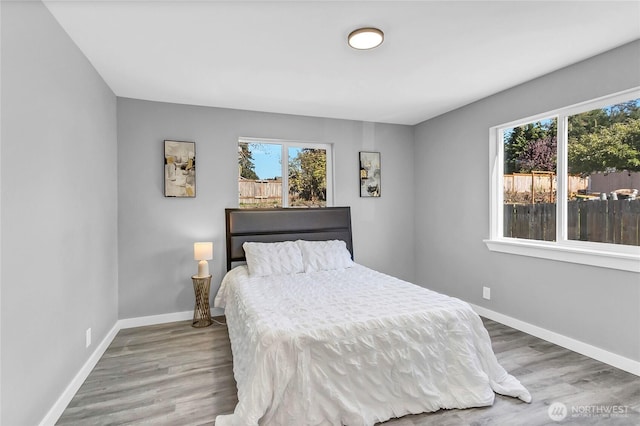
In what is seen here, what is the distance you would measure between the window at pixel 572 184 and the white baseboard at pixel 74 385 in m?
3.97

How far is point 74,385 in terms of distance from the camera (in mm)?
2295

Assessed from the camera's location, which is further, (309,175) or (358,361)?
(309,175)

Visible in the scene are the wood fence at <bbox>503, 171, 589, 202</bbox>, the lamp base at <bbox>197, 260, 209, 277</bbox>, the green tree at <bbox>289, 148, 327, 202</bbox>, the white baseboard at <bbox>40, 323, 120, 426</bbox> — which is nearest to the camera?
the white baseboard at <bbox>40, 323, 120, 426</bbox>

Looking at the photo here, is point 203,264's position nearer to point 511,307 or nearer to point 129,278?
point 129,278

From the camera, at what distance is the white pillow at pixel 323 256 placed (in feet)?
12.2

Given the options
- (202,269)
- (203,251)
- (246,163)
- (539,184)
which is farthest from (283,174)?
(539,184)

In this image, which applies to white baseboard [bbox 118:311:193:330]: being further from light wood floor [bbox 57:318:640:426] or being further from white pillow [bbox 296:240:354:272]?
white pillow [bbox 296:240:354:272]

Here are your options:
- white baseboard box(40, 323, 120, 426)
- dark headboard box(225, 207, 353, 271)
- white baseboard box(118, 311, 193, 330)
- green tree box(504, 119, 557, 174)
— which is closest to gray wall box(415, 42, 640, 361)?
green tree box(504, 119, 557, 174)

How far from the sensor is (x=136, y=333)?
3.43 m

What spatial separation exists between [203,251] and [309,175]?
5.71ft

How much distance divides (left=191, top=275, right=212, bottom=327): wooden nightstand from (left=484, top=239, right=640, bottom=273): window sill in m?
3.19

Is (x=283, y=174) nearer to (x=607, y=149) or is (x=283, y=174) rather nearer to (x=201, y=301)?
(x=201, y=301)

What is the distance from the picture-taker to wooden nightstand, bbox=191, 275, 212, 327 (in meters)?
3.59

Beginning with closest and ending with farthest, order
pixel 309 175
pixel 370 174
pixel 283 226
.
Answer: pixel 283 226 < pixel 309 175 < pixel 370 174
